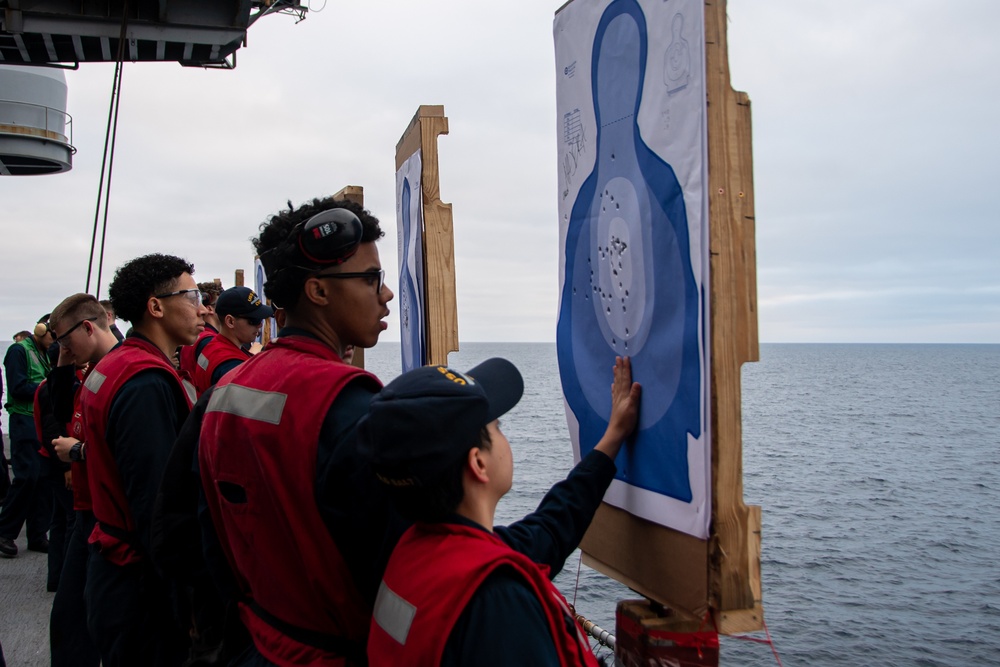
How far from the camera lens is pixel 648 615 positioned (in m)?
2.22

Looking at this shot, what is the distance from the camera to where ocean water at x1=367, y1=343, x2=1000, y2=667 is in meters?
14.7

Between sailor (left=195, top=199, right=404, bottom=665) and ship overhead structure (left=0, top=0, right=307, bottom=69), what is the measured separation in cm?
510

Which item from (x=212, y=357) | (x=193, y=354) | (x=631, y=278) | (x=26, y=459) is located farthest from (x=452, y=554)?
(x=26, y=459)

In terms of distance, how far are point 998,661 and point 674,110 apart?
15.1 meters

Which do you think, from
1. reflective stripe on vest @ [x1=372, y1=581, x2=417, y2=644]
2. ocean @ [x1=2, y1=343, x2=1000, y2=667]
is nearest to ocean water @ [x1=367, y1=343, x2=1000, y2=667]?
ocean @ [x1=2, y1=343, x2=1000, y2=667]

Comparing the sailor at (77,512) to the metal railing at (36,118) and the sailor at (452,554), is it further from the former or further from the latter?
the metal railing at (36,118)

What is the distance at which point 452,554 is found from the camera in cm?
145

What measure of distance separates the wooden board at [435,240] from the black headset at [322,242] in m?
1.05

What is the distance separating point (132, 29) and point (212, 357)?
3483 mm

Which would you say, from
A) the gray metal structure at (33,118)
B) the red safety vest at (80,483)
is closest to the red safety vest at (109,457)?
the red safety vest at (80,483)

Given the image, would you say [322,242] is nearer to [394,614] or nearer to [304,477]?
[304,477]

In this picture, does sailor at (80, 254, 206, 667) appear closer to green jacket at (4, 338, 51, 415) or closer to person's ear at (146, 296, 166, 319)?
person's ear at (146, 296, 166, 319)

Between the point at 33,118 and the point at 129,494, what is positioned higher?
the point at 33,118

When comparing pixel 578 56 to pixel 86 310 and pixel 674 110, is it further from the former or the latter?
pixel 86 310
